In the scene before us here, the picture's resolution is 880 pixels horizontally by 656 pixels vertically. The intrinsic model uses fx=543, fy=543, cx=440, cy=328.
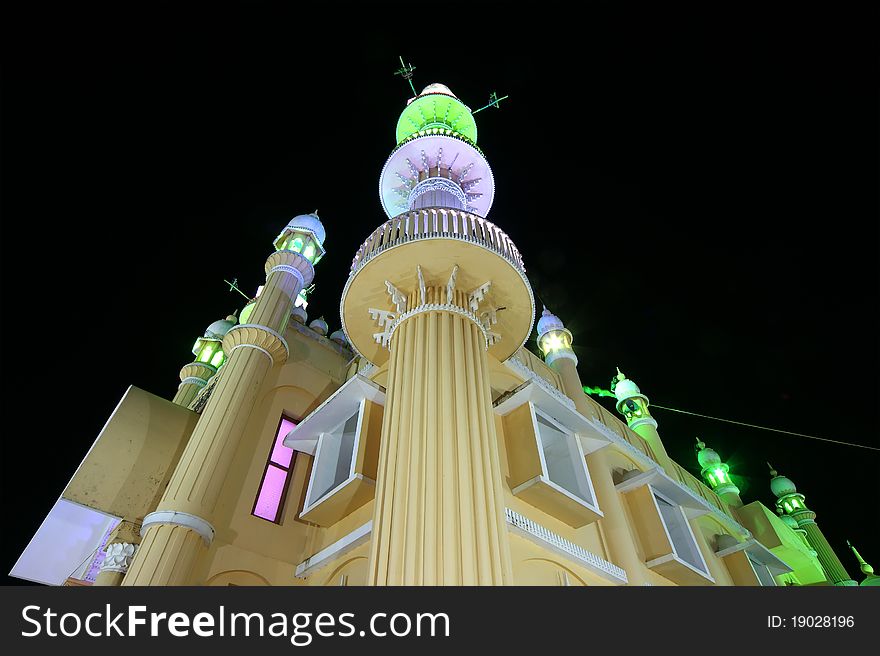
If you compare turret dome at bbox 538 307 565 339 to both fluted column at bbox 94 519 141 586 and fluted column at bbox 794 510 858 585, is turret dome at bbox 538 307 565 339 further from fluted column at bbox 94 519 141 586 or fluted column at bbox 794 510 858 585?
fluted column at bbox 794 510 858 585

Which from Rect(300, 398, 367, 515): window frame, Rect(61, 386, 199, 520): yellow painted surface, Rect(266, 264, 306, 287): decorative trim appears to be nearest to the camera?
Rect(300, 398, 367, 515): window frame

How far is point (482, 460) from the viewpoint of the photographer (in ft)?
21.3

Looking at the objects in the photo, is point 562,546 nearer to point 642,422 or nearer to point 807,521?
point 642,422

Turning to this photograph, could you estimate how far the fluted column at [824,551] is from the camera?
73.4 ft

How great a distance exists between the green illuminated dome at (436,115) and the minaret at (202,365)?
28.2ft

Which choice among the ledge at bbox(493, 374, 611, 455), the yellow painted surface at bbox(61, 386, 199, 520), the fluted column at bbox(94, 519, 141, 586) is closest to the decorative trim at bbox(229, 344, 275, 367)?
the yellow painted surface at bbox(61, 386, 199, 520)

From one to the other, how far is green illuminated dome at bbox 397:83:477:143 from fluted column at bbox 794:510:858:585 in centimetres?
2291

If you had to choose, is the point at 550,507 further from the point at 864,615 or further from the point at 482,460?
the point at 864,615

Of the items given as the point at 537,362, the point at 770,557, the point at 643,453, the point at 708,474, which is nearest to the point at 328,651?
the point at 537,362

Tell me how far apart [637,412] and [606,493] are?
30.7ft

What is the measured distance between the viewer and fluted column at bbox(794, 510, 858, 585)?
73.4 ft

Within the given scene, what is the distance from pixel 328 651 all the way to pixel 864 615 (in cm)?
469

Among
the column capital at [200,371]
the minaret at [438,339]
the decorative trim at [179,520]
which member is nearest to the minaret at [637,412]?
the minaret at [438,339]

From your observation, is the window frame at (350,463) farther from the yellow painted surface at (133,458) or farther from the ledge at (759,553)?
the ledge at (759,553)
